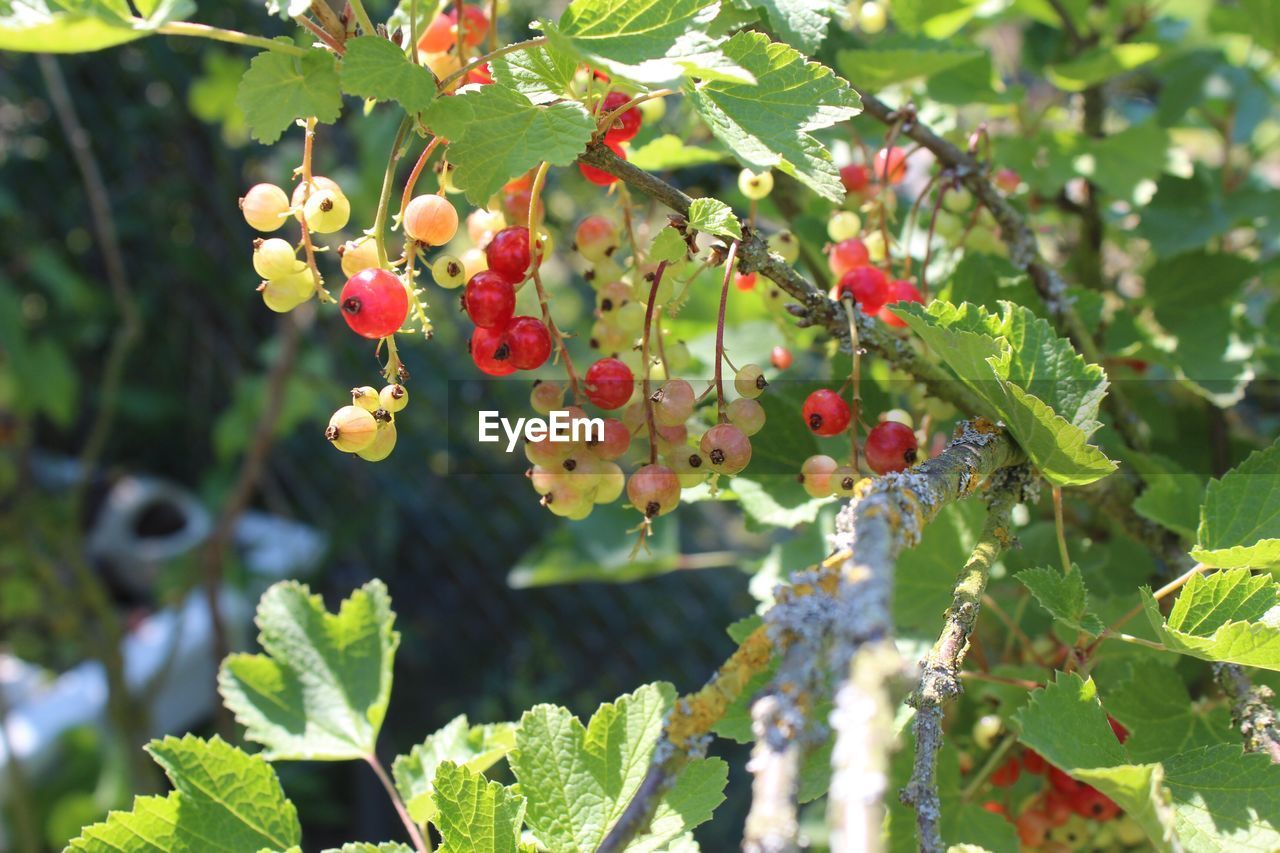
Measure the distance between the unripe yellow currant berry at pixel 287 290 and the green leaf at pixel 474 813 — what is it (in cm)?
29

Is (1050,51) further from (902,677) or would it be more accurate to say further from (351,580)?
(351,580)

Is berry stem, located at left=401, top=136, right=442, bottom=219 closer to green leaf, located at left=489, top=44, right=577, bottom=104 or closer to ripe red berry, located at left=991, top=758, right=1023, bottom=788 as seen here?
green leaf, located at left=489, top=44, right=577, bottom=104

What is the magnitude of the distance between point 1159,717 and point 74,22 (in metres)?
0.74

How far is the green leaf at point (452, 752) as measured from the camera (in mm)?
695

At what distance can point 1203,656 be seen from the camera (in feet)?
1.83

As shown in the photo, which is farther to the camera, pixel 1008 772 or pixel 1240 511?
pixel 1008 772

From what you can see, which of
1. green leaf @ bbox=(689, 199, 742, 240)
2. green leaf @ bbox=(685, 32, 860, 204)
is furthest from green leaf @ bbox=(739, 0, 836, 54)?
green leaf @ bbox=(689, 199, 742, 240)

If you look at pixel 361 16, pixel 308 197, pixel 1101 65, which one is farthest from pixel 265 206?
pixel 1101 65

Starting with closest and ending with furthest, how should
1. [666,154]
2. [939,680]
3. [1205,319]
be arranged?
[939,680] < [666,154] < [1205,319]

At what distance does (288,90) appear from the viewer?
0.59 metres

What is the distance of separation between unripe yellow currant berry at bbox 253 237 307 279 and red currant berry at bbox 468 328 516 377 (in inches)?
4.6

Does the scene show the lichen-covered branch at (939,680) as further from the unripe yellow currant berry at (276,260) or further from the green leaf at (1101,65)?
the green leaf at (1101,65)

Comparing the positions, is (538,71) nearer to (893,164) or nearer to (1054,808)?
(893,164)

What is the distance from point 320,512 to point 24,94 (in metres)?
1.24
